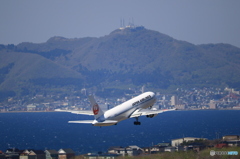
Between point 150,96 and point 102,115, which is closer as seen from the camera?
point 102,115

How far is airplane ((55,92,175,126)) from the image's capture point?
291ft

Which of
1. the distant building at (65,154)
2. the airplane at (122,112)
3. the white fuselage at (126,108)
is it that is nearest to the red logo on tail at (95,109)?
the airplane at (122,112)

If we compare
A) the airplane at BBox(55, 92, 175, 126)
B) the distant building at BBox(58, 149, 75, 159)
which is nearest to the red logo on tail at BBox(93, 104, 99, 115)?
the airplane at BBox(55, 92, 175, 126)

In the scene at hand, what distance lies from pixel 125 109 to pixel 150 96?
10332mm

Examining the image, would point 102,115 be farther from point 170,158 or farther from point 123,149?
point 123,149

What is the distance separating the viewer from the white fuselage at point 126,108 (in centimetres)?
9012

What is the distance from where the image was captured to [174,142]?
522 ft

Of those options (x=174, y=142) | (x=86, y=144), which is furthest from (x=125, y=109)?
(x=86, y=144)

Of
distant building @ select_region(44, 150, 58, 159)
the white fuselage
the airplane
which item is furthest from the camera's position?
distant building @ select_region(44, 150, 58, 159)

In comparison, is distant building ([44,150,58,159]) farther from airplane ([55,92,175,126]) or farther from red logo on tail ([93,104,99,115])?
red logo on tail ([93,104,99,115])

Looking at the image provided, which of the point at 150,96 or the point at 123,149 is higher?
the point at 150,96

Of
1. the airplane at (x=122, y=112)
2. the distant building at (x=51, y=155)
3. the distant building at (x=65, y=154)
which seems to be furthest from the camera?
the distant building at (x=65, y=154)

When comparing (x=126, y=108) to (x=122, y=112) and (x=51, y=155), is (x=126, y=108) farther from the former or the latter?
(x=51, y=155)

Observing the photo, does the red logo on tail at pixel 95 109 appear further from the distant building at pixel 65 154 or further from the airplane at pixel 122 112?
the distant building at pixel 65 154
